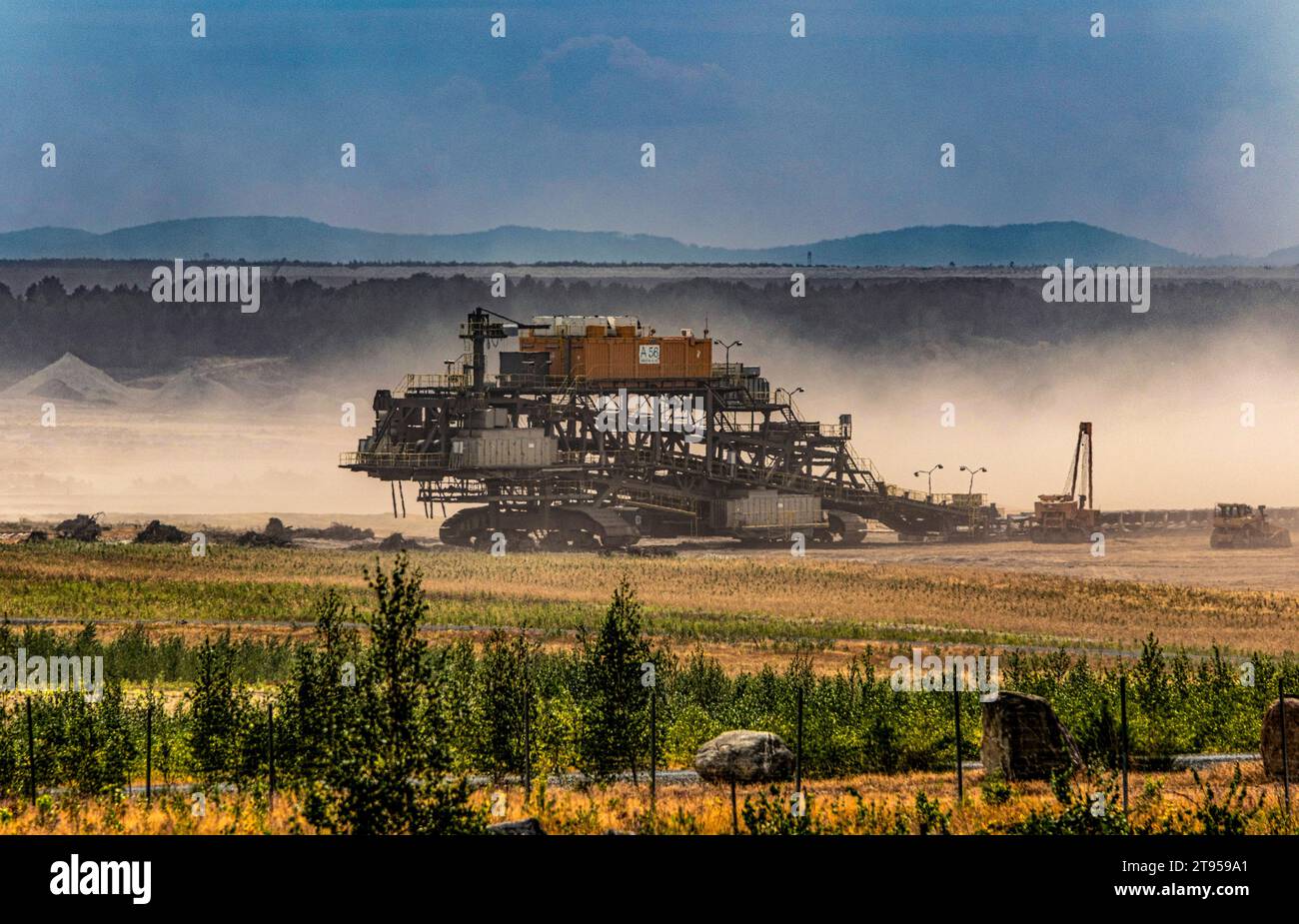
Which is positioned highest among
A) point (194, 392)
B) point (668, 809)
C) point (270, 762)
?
point (194, 392)

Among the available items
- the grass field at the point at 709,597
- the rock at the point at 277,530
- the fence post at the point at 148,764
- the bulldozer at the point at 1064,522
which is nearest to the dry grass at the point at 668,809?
the fence post at the point at 148,764

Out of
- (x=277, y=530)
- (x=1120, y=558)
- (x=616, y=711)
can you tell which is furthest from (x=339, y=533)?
(x=616, y=711)

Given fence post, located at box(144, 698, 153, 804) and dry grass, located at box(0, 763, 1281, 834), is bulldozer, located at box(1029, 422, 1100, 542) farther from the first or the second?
fence post, located at box(144, 698, 153, 804)

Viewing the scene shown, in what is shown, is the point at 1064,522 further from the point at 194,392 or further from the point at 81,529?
the point at 194,392

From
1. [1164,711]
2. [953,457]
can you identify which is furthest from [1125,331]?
[1164,711]

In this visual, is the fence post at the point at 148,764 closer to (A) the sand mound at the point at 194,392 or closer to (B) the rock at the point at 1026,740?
(B) the rock at the point at 1026,740

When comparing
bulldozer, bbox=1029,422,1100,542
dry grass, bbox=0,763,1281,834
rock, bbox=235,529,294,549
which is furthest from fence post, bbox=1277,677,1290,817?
bulldozer, bbox=1029,422,1100,542
